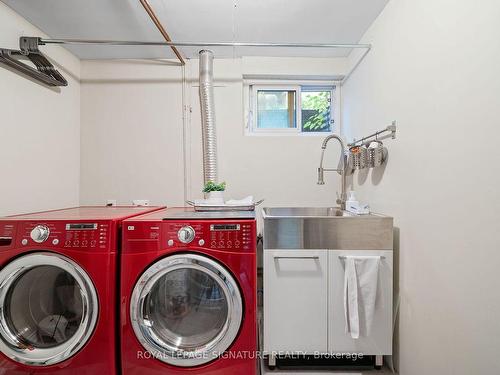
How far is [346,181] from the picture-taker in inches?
91.6

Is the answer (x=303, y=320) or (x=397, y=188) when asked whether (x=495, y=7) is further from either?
(x=303, y=320)

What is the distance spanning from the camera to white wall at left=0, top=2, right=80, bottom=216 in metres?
1.71

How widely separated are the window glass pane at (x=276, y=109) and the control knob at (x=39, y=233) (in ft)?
6.11

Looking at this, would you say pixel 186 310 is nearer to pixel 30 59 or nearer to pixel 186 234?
pixel 186 234

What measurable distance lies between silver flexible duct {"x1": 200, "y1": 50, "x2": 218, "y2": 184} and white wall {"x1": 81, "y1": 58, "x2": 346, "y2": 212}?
0.21 metres

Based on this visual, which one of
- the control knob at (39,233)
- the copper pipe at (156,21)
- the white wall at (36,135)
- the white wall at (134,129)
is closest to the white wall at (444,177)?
the copper pipe at (156,21)

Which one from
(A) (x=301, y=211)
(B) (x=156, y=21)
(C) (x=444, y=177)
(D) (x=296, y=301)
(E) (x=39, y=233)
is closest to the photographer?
(C) (x=444, y=177)

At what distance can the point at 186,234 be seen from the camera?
4.44 ft

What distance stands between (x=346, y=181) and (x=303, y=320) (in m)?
1.28

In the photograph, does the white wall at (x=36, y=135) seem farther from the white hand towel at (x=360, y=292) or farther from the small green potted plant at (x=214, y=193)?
the white hand towel at (x=360, y=292)

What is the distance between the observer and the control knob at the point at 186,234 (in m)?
1.35

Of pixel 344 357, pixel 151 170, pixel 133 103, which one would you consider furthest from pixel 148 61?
pixel 344 357

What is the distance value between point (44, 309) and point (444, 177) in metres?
2.15

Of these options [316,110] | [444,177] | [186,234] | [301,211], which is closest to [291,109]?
[316,110]
